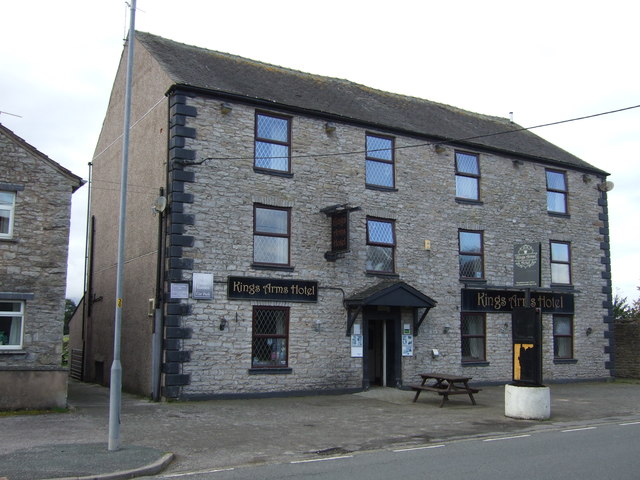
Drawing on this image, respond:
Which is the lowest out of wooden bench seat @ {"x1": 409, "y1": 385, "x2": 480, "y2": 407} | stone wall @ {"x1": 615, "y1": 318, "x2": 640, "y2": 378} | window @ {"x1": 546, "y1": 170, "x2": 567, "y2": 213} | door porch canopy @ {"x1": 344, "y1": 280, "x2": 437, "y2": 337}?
wooden bench seat @ {"x1": 409, "y1": 385, "x2": 480, "y2": 407}

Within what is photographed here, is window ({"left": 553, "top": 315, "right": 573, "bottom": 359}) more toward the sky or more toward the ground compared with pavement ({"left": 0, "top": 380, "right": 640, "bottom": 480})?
more toward the sky

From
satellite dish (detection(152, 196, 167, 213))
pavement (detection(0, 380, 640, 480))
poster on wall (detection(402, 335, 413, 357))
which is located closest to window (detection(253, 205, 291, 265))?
satellite dish (detection(152, 196, 167, 213))

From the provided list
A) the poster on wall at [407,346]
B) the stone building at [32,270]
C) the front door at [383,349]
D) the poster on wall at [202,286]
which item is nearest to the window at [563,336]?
the poster on wall at [407,346]

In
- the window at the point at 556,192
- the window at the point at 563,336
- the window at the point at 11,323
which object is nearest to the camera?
the window at the point at 11,323

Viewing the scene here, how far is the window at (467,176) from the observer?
22.6 meters

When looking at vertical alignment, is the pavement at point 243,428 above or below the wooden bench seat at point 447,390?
below

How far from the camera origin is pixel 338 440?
38.9 ft

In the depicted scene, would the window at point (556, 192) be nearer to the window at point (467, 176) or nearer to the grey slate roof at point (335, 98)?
the grey slate roof at point (335, 98)

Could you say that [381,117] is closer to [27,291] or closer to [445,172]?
[445,172]

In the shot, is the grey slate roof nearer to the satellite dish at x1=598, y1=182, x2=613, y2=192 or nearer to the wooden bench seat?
the satellite dish at x1=598, y1=182, x2=613, y2=192

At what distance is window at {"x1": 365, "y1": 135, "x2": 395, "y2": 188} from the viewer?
20688 mm

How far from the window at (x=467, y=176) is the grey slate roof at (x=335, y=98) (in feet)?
1.56

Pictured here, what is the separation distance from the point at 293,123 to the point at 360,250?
13.8 feet

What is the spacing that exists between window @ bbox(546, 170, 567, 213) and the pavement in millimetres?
7709
